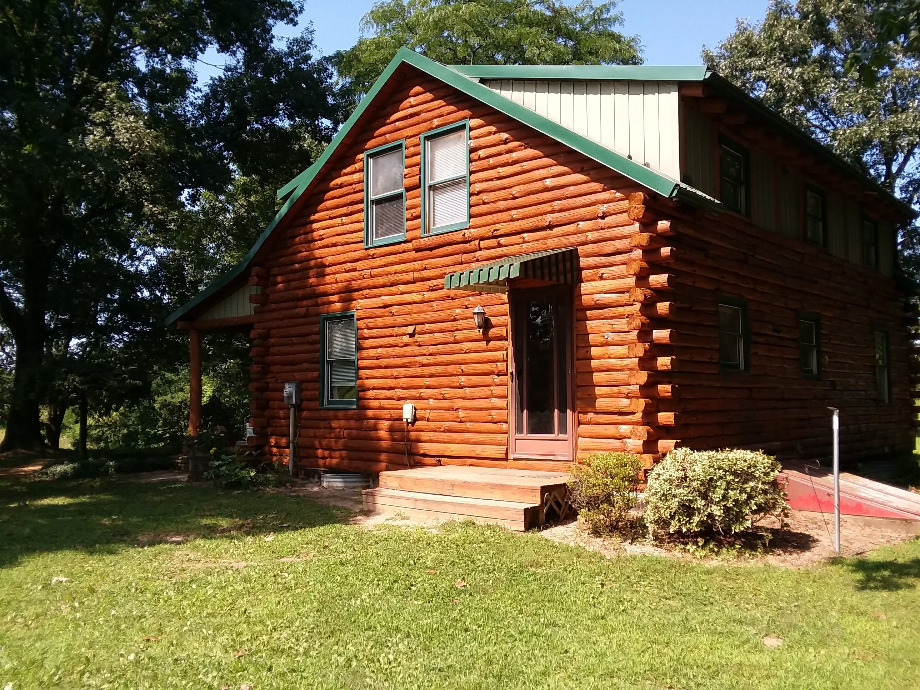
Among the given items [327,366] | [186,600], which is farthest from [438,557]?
[327,366]

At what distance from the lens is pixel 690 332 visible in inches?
387

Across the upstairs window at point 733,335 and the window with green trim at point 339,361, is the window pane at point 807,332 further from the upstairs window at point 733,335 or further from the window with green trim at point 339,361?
the window with green trim at point 339,361

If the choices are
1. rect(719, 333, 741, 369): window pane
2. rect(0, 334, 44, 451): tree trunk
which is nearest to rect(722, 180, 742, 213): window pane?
rect(719, 333, 741, 369): window pane

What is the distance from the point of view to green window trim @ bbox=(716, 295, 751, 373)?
10.6 metres

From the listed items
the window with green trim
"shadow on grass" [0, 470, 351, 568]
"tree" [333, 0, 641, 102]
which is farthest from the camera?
"tree" [333, 0, 641, 102]

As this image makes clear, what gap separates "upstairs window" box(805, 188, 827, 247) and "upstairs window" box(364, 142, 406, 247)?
7.15 metres

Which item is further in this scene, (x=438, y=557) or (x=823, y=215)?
(x=823, y=215)

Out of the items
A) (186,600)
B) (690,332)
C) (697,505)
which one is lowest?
(186,600)

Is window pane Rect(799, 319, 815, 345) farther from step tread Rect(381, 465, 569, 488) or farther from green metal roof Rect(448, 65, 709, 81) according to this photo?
step tread Rect(381, 465, 569, 488)

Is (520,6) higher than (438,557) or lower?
higher

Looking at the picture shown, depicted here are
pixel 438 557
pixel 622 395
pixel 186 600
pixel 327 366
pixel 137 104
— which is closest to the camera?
pixel 186 600

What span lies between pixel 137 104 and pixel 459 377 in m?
13.1

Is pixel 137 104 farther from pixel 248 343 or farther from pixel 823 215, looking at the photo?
pixel 823 215

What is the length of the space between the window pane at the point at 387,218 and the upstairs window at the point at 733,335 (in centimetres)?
530
